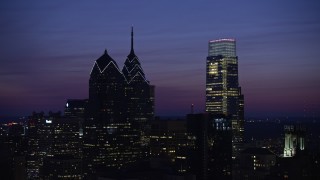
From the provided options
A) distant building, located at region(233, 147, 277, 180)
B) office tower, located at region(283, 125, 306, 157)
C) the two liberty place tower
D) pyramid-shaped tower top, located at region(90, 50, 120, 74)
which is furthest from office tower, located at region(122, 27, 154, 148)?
office tower, located at region(283, 125, 306, 157)

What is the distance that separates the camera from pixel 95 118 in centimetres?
9825

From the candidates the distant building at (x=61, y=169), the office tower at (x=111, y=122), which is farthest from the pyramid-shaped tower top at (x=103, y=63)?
the distant building at (x=61, y=169)

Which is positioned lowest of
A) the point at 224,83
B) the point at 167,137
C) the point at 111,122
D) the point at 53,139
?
the point at 53,139

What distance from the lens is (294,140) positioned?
189 feet

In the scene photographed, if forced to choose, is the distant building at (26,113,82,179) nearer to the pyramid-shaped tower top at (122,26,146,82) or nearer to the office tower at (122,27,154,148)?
the office tower at (122,27,154,148)

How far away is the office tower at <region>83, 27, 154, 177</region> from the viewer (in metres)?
92.4

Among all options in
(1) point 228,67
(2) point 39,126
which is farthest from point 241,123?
(2) point 39,126

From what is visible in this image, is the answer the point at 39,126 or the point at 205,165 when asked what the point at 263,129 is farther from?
the point at 205,165

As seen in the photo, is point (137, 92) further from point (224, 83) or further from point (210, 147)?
point (210, 147)

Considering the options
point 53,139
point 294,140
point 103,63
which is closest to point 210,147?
point 294,140

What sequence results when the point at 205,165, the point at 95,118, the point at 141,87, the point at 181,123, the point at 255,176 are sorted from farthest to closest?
the point at 141,87
the point at 95,118
the point at 181,123
the point at 255,176
the point at 205,165

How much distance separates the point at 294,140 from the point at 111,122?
156ft

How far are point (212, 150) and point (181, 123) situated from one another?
28.9 meters

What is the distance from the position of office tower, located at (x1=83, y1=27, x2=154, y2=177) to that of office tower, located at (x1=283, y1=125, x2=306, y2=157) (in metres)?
37.0
